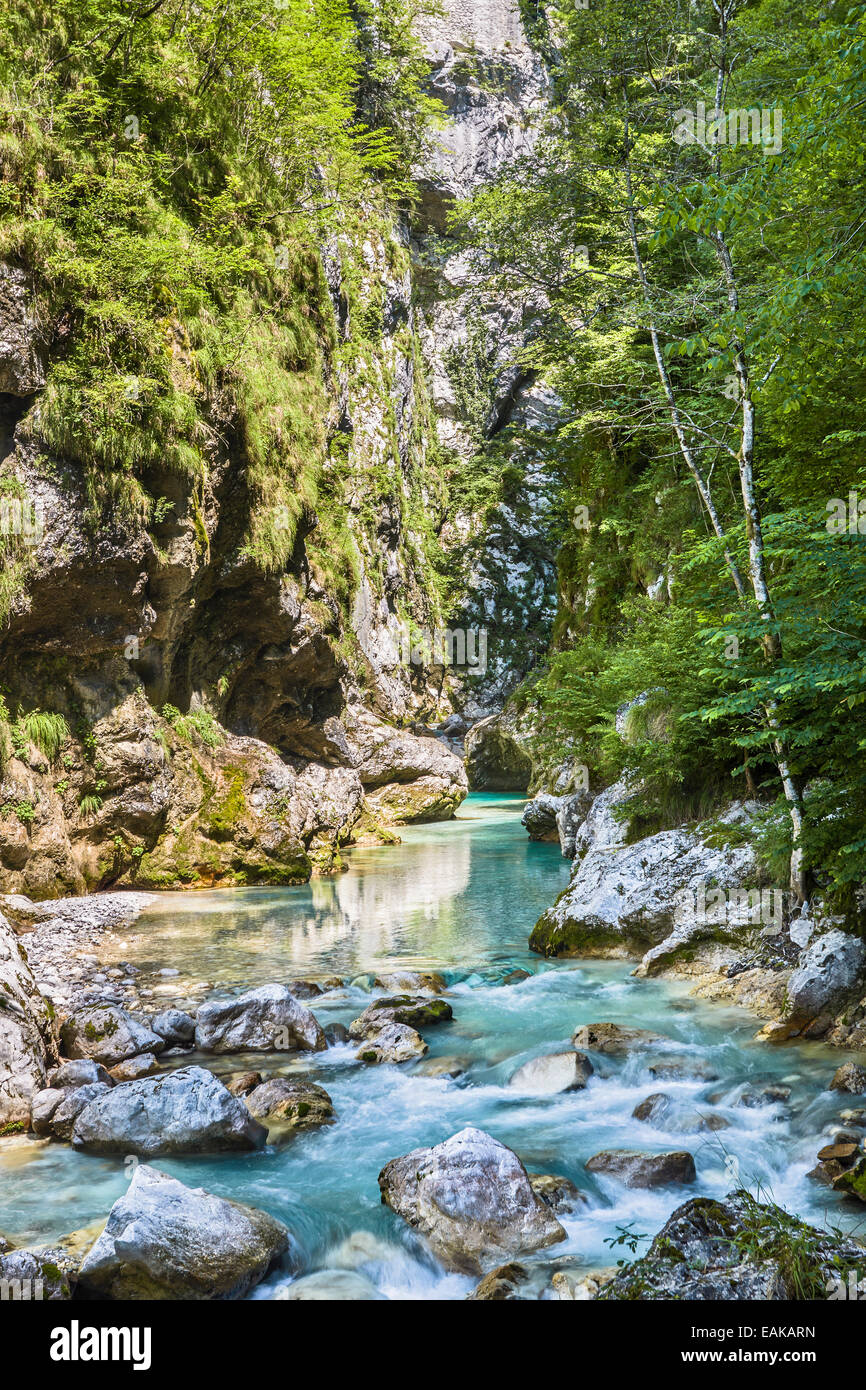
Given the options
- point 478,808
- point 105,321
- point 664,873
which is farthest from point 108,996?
point 478,808

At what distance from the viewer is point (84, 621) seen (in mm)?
13758

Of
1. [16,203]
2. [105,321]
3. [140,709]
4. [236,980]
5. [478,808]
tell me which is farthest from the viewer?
[478,808]

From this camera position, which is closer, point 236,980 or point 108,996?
point 108,996

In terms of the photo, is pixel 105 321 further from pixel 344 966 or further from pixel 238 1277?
pixel 238 1277

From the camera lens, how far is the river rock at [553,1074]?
266 inches

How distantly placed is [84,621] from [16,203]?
5991 millimetres

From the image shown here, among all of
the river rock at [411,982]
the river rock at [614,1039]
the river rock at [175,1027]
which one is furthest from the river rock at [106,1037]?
the river rock at [614,1039]

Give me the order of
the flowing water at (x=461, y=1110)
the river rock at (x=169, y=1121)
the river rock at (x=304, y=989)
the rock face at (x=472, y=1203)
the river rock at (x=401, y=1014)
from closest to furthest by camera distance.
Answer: the rock face at (x=472, y=1203) → the flowing water at (x=461, y=1110) → the river rock at (x=169, y=1121) → the river rock at (x=401, y=1014) → the river rock at (x=304, y=989)

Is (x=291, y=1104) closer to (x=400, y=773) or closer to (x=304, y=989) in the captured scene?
(x=304, y=989)

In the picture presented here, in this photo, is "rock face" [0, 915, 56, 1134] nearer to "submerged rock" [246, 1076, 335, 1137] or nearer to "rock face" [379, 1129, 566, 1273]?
"submerged rock" [246, 1076, 335, 1137]

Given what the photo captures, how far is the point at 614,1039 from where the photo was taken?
743 centimetres

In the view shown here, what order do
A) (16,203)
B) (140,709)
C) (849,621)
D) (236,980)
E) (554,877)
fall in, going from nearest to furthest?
(849,621), (236,980), (16,203), (140,709), (554,877)

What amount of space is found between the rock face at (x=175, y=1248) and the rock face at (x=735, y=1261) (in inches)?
71.1

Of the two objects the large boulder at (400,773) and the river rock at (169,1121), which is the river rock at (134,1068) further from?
the large boulder at (400,773)
